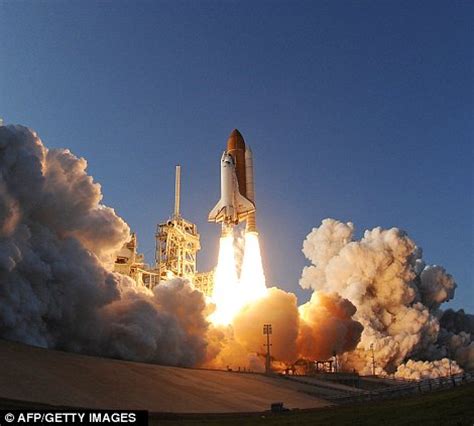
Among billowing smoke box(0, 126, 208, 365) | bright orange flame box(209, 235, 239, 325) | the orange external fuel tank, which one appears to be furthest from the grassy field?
the orange external fuel tank

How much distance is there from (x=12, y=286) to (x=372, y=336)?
59.6 m

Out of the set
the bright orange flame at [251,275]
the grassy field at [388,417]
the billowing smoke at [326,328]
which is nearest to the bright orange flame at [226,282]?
the bright orange flame at [251,275]

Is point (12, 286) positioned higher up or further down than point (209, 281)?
further down

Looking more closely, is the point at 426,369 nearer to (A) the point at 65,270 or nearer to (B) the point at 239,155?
(B) the point at 239,155

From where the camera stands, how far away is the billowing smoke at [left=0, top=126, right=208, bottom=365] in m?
42.2

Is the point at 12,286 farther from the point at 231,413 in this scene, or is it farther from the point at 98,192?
the point at 231,413

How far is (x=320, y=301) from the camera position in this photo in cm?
7700

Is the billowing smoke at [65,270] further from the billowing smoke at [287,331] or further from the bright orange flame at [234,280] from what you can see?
the bright orange flame at [234,280]

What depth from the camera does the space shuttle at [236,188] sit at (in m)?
72.4

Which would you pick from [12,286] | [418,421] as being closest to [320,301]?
[12,286]

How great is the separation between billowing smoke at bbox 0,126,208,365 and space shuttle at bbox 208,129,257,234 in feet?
59.0

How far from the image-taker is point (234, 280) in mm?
73812

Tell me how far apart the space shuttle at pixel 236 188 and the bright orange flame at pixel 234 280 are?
191cm

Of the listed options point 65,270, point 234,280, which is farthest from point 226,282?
point 65,270
